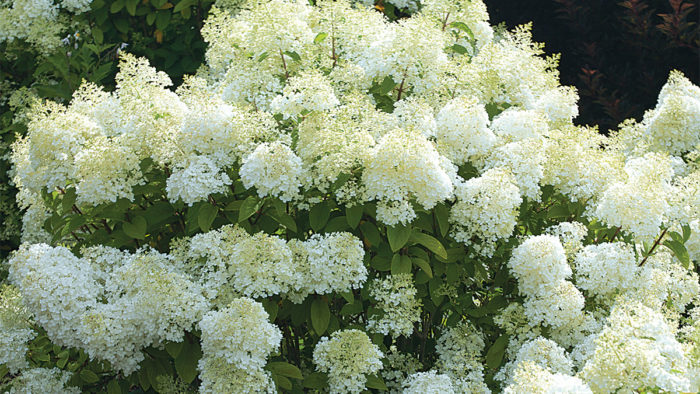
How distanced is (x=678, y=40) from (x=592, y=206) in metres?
4.11

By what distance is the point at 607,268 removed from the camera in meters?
3.15

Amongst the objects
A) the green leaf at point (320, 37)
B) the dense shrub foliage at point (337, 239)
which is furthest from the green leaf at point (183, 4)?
the green leaf at point (320, 37)

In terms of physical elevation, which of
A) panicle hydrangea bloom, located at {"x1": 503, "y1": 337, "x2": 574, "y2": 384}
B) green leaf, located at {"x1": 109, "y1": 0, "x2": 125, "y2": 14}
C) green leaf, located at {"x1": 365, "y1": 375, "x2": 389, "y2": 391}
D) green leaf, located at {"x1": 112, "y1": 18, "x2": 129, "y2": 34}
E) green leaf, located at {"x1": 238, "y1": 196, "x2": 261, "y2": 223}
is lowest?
green leaf, located at {"x1": 112, "y1": 18, "x2": 129, "y2": 34}

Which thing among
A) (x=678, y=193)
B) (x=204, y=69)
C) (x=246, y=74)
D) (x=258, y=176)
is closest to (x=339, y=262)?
(x=258, y=176)

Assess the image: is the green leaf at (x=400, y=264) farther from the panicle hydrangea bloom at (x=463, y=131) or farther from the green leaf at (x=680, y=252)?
the green leaf at (x=680, y=252)

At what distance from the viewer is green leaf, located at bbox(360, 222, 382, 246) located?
123 inches

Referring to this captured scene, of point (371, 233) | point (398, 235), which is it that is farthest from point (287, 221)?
point (398, 235)

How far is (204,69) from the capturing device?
4945mm

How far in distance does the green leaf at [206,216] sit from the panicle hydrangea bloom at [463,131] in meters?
1.06

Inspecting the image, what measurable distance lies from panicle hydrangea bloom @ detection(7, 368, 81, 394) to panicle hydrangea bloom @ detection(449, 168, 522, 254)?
1.84 m

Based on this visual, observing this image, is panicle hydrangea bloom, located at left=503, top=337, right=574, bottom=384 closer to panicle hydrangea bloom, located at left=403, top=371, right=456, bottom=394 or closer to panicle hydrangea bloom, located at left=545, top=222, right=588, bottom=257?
panicle hydrangea bloom, located at left=403, top=371, right=456, bottom=394

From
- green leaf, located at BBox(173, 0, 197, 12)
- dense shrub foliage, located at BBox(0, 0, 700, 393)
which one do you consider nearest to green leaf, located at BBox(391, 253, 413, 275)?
dense shrub foliage, located at BBox(0, 0, 700, 393)

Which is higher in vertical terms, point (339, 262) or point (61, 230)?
point (339, 262)

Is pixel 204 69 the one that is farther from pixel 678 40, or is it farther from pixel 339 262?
pixel 678 40
